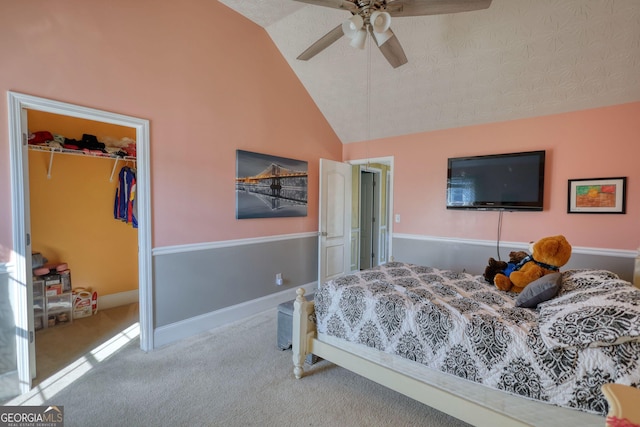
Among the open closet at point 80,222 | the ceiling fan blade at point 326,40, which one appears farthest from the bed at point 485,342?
the open closet at point 80,222

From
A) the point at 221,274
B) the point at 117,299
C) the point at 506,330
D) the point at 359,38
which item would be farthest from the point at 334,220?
the point at 117,299

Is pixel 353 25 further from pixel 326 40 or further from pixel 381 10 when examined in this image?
pixel 326 40

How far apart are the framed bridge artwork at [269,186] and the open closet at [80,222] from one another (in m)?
1.35

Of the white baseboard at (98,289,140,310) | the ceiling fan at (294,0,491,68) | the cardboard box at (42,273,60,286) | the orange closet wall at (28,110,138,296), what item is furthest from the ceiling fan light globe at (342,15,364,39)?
the white baseboard at (98,289,140,310)

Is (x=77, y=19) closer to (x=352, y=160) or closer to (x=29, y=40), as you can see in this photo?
(x=29, y=40)

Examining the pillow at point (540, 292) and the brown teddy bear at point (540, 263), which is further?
the brown teddy bear at point (540, 263)

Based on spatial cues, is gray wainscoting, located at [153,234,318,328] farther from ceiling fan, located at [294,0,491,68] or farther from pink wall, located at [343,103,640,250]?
ceiling fan, located at [294,0,491,68]

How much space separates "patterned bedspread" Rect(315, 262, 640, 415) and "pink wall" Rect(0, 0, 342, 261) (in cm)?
162

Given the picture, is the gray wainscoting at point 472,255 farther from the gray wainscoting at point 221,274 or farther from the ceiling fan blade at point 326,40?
the ceiling fan blade at point 326,40

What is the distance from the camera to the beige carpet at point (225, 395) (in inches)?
69.8

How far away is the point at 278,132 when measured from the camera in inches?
142

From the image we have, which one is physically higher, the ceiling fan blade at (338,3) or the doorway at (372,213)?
the ceiling fan blade at (338,3)

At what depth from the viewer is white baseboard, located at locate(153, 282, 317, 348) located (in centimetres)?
265

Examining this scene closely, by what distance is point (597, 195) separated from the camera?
111 inches
